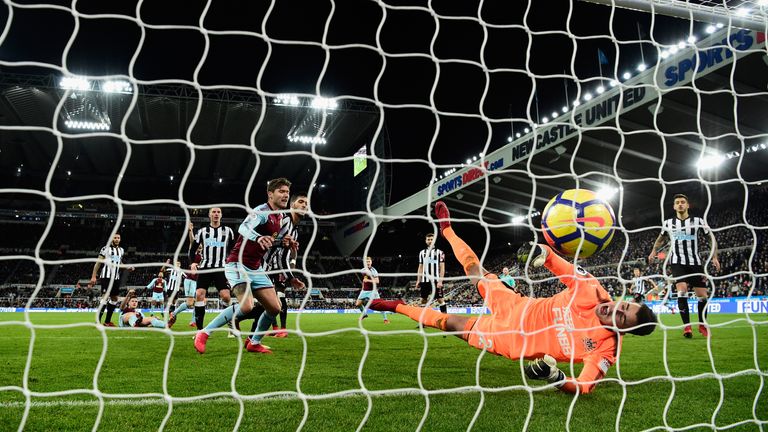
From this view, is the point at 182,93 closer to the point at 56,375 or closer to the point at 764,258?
the point at 56,375

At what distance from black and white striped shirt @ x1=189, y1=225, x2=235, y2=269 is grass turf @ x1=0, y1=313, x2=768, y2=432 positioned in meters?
1.49

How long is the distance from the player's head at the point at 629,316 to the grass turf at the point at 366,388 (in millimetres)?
245

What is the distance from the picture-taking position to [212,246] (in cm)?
716

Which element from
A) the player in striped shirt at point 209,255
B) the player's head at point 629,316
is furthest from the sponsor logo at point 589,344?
the player in striped shirt at point 209,255

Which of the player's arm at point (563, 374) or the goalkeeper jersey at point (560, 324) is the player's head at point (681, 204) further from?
the player's arm at point (563, 374)

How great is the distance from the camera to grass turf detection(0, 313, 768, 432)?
2.60 meters

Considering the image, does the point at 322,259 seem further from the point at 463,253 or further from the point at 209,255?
the point at 463,253

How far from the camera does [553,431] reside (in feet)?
8.50

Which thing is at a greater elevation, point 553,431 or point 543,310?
point 543,310

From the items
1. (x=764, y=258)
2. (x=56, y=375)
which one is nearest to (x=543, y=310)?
(x=56, y=375)

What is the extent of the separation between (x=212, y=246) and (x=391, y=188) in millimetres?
16665

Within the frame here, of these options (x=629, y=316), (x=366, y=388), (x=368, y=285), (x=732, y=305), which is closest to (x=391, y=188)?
(x=368, y=285)

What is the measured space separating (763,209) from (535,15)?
11754 mm

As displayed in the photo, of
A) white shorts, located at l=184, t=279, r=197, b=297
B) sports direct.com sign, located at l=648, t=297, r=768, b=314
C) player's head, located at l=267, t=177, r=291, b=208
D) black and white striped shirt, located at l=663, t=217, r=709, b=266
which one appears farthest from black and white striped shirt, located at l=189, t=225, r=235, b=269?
sports direct.com sign, located at l=648, t=297, r=768, b=314
